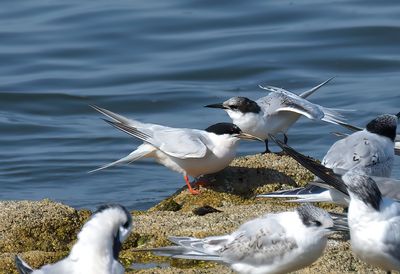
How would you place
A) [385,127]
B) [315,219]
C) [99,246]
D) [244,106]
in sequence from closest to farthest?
[99,246], [315,219], [385,127], [244,106]

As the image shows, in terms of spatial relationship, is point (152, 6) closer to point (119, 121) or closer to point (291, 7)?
point (291, 7)

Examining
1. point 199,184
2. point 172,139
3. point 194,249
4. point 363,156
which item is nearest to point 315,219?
point 194,249

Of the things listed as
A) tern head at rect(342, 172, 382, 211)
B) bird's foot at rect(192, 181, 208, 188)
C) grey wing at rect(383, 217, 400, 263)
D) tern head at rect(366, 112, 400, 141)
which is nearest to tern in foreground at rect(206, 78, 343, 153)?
bird's foot at rect(192, 181, 208, 188)

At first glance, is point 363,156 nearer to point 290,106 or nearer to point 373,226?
point 290,106

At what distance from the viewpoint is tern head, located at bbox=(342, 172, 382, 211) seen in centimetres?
634

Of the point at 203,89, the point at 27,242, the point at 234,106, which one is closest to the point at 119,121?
the point at 234,106

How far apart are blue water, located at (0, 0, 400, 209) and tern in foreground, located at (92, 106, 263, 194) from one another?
115 cm

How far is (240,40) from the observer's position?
57.1 feet

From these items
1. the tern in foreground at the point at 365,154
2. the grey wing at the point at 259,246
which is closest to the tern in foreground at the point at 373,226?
the grey wing at the point at 259,246

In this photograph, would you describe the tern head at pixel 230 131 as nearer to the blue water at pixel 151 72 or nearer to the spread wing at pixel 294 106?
the spread wing at pixel 294 106

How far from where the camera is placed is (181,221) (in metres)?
7.70

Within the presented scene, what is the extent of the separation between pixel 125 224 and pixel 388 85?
1000 cm

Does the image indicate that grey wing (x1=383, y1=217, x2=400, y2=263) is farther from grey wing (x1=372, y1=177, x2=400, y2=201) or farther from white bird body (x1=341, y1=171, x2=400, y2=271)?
grey wing (x1=372, y1=177, x2=400, y2=201)

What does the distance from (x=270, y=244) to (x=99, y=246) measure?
4.04 feet
